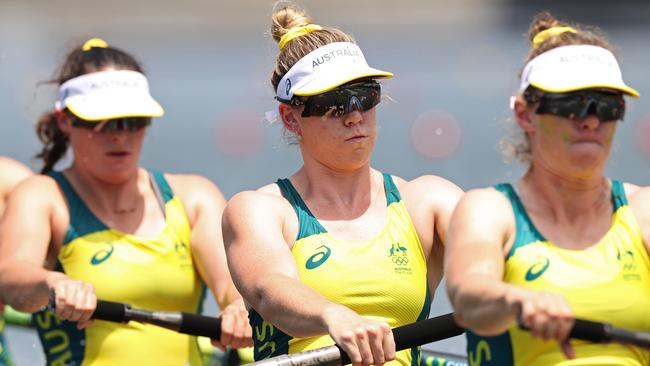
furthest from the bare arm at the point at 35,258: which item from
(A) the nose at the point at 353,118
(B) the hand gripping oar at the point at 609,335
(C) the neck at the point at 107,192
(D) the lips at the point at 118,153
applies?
(B) the hand gripping oar at the point at 609,335

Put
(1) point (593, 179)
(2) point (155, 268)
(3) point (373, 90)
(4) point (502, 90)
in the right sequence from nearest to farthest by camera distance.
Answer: (1) point (593, 179), (3) point (373, 90), (2) point (155, 268), (4) point (502, 90)

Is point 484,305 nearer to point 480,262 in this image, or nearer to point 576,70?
point 480,262

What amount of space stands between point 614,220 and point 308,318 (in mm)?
805

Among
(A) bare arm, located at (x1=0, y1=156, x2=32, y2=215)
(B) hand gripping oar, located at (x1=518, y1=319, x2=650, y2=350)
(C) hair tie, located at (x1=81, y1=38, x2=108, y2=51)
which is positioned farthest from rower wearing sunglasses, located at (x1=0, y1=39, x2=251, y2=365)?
(B) hand gripping oar, located at (x1=518, y1=319, x2=650, y2=350)

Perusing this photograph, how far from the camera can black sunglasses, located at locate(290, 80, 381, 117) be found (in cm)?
360

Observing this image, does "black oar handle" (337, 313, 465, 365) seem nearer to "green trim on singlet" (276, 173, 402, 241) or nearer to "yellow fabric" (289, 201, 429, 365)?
"yellow fabric" (289, 201, 429, 365)

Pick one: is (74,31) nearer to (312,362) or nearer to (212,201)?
(212,201)

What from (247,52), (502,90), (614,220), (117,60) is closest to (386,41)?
(247,52)

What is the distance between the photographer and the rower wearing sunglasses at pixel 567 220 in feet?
10.1

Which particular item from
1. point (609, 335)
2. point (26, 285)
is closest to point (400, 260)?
point (609, 335)

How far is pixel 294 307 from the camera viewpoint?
3260 mm

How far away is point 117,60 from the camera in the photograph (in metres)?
4.85

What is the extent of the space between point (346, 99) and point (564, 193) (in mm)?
717

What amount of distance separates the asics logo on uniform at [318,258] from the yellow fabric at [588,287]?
0.60 meters
